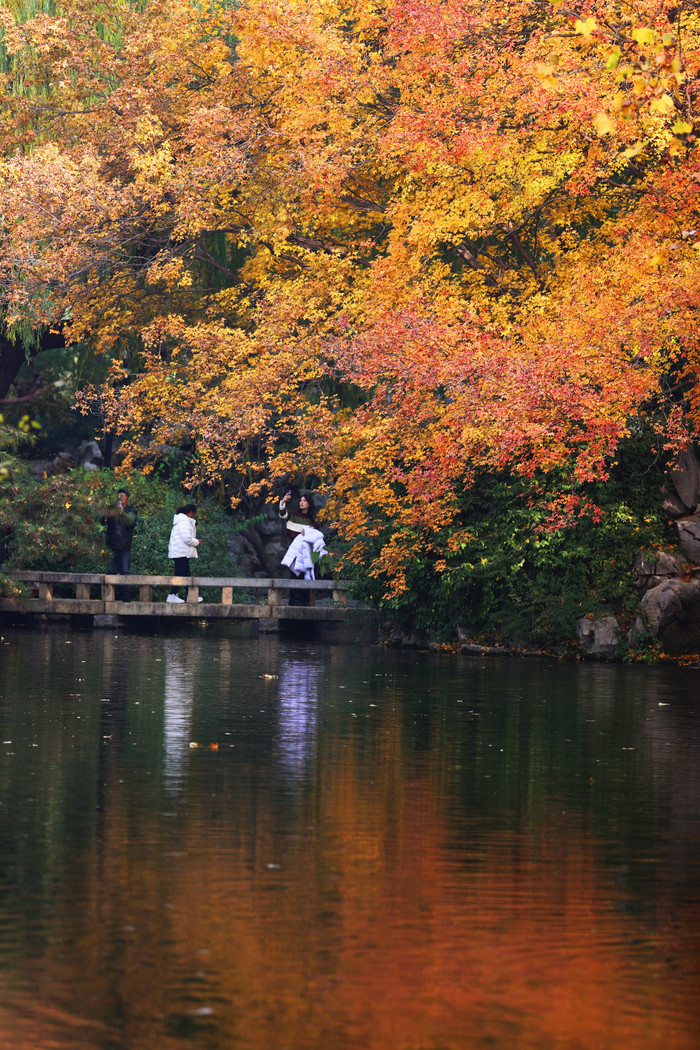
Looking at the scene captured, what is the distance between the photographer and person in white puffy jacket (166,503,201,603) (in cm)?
3167

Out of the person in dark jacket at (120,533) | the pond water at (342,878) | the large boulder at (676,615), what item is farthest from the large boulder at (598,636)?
the person in dark jacket at (120,533)

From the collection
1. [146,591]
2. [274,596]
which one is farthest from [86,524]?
[274,596]

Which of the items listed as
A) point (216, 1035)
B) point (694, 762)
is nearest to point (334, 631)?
point (694, 762)

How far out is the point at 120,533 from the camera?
32000 mm

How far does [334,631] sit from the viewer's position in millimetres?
33094

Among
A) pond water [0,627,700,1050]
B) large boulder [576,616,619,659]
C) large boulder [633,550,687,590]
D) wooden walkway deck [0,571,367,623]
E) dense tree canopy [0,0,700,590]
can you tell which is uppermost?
dense tree canopy [0,0,700,590]

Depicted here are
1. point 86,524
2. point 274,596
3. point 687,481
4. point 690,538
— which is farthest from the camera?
point 86,524

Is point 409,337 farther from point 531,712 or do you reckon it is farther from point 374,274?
point 531,712

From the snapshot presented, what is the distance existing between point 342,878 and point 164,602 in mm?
23769

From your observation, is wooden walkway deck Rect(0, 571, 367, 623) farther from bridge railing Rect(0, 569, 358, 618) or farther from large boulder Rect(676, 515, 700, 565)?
large boulder Rect(676, 515, 700, 565)

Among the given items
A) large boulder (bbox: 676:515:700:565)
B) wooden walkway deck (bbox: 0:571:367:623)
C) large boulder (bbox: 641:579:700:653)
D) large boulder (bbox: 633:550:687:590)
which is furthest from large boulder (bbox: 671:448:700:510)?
wooden walkway deck (bbox: 0:571:367:623)

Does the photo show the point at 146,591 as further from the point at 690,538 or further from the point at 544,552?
the point at 690,538

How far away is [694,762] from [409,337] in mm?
12757

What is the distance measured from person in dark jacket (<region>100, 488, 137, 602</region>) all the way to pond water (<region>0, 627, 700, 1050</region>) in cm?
1594
